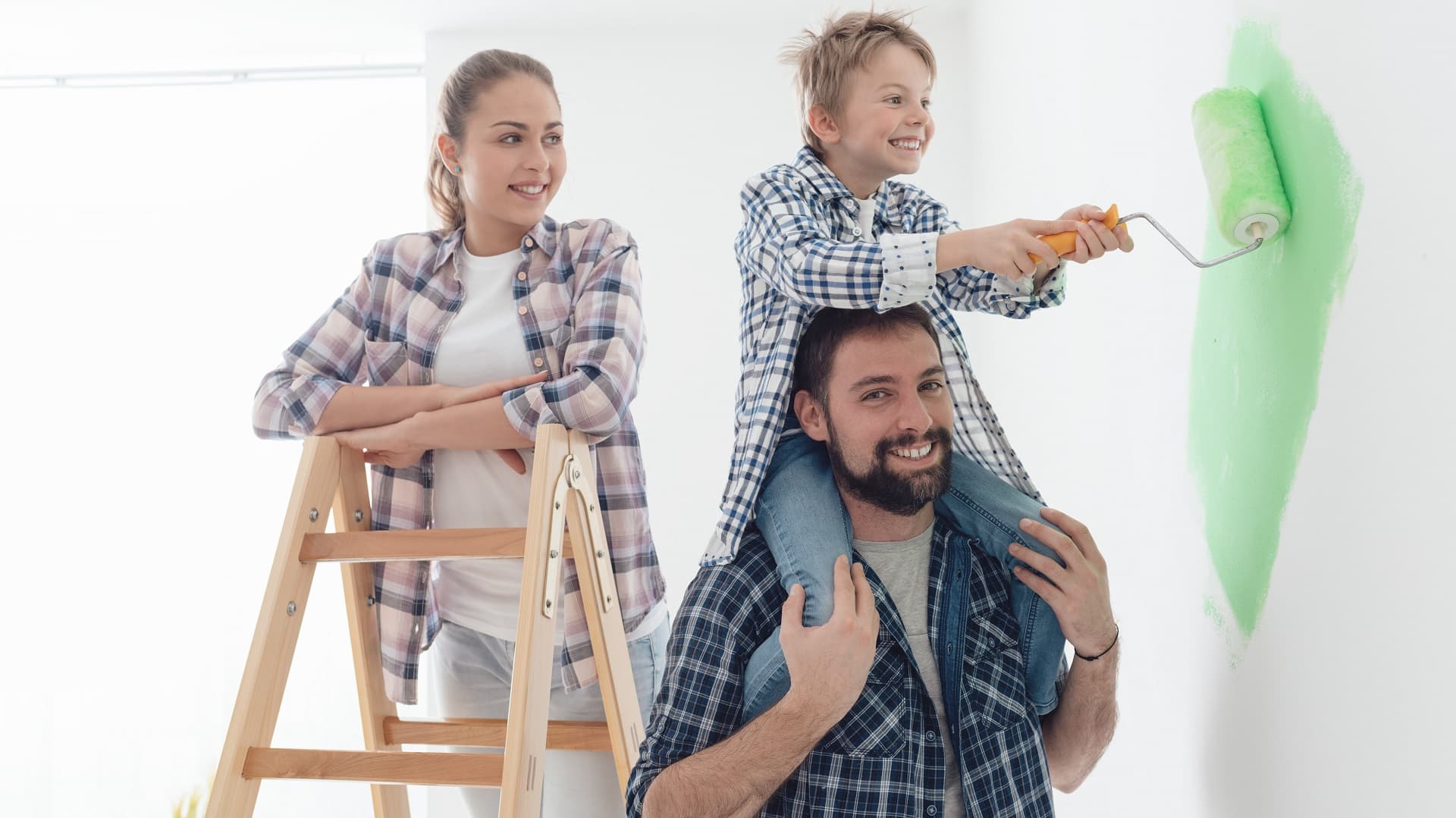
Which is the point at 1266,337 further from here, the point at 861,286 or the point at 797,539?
the point at 797,539

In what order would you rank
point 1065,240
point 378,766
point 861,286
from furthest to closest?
point 378,766
point 861,286
point 1065,240

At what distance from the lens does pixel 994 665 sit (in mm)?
1272

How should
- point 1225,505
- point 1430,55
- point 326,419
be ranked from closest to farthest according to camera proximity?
point 1430,55
point 1225,505
point 326,419

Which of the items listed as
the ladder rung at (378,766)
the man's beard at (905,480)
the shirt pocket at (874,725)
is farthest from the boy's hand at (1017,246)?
the ladder rung at (378,766)

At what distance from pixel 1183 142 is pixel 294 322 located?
10.4ft

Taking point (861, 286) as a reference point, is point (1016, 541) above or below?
below

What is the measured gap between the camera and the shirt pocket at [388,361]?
179cm

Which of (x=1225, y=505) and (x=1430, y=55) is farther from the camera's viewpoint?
(x=1225, y=505)

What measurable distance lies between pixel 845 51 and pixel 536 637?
0.85 m

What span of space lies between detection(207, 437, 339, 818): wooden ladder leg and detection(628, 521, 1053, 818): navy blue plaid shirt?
25.7 inches

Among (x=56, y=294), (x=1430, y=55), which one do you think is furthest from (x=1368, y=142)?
(x=56, y=294)

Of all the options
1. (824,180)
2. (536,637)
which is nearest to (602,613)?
(536,637)

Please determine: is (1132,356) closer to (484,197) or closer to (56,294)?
(484,197)

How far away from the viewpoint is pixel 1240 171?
0.99m
